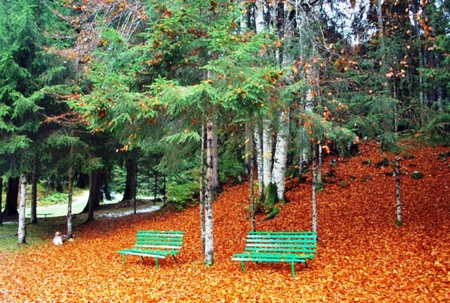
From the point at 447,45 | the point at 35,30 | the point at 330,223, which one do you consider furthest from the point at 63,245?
the point at 447,45

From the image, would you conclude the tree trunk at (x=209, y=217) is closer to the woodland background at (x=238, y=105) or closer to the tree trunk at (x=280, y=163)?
the woodland background at (x=238, y=105)

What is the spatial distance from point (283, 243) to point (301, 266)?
716 millimetres

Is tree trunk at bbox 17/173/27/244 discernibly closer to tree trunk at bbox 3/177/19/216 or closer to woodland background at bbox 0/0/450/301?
woodland background at bbox 0/0/450/301

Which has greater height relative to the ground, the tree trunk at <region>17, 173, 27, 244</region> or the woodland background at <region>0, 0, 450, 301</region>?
the woodland background at <region>0, 0, 450, 301</region>

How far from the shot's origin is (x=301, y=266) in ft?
22.9

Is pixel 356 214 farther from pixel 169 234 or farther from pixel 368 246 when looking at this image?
pixel 169 234

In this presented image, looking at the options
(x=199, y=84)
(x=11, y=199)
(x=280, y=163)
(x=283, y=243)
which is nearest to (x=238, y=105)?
(x=199, y=84)

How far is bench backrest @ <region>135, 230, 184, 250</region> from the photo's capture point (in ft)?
27.3

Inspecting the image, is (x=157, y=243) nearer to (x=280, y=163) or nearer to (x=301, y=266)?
(x=301, y=266)

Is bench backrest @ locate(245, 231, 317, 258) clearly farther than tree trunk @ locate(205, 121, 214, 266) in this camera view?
No

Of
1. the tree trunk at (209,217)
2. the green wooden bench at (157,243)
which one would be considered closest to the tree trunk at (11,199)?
the green wooden bench at (157,243)

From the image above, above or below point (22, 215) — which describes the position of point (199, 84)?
above

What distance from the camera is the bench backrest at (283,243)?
273 inches

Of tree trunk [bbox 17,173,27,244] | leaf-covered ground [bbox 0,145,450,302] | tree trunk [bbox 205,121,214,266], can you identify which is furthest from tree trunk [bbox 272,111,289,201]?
tree trunk [bbox 17,173,27,244]
